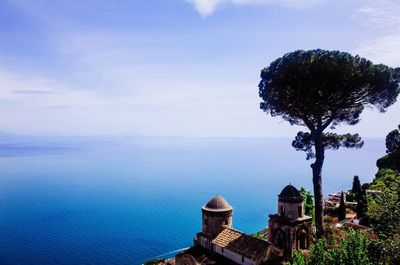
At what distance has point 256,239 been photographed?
22000mm

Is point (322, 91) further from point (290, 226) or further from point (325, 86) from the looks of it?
point (290, 226)

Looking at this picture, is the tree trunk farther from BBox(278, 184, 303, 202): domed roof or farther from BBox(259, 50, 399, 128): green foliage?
BBox(278, 184, 303, 202): domed roof

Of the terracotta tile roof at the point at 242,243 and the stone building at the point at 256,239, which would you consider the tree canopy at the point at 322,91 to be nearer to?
the stone building at the point at 256,239

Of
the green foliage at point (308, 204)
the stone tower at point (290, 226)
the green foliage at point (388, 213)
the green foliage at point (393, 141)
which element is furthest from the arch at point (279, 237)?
the green foliage at point (393, 141)

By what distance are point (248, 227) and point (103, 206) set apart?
107 feet

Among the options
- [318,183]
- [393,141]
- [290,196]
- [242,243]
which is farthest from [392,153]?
[242,243]

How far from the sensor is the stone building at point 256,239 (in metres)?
21.2

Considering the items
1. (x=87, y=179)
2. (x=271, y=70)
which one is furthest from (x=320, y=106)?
(x=87, y=179)

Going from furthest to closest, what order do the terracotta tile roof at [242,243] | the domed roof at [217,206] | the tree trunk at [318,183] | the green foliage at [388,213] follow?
the tree trunk at [318,183], the domed roof at [217,206], the terracotta tile roof at [242,243], the green foliage at [388,213]

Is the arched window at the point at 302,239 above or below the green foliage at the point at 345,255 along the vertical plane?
below

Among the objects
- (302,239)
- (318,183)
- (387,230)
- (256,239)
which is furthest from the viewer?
(318,183)

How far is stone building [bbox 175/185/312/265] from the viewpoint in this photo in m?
21.2

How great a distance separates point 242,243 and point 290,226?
3641mm

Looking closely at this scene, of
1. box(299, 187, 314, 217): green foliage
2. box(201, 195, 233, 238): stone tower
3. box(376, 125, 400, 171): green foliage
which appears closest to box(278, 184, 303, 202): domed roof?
box(201, 195, 233, 238): stone tower
